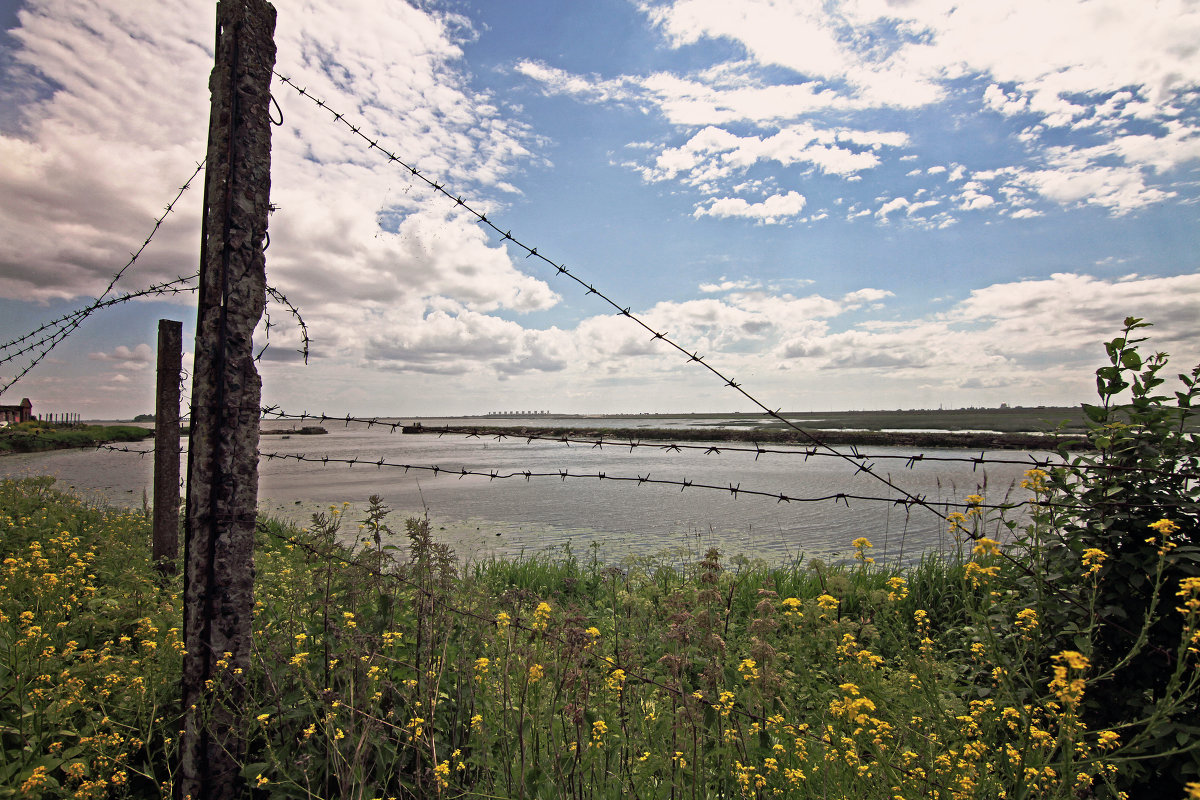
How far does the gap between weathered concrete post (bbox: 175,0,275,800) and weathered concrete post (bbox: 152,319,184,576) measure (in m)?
3.51

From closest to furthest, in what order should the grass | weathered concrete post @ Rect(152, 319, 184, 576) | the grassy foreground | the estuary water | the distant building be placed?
the grassy foreground < weathered concrete post @ Rect(152, 319, 184, 576) < the grass < the estuary water < the distant building

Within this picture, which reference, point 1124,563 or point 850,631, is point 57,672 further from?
point 1124,563

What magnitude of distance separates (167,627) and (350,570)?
1260 mm

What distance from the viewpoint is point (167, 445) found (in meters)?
5.76

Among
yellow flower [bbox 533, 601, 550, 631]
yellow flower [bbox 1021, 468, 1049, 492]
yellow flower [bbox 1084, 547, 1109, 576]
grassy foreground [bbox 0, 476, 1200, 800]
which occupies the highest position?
yellow flower [bbox 1021, 468, 1049, 492]

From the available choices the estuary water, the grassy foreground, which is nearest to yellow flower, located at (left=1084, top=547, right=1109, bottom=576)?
the grassy foreground

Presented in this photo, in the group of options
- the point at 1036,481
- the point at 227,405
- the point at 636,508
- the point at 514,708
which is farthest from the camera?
the point at 636,508

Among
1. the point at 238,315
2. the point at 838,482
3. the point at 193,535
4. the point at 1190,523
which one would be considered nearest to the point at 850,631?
the point at 1190,523

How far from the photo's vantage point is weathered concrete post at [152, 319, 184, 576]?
18.4 ft

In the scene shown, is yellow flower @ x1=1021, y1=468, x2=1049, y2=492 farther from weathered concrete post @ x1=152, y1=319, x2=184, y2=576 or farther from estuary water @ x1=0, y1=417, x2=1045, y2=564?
weathered concrete post @ x1=152, y1=319, x2=184, y2=576

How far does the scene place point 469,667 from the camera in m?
2.79

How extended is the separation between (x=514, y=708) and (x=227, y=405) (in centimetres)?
204

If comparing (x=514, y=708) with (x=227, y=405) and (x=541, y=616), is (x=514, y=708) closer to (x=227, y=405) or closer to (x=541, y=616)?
(x=541, y=616)

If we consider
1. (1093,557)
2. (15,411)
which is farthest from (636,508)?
(15,411)
